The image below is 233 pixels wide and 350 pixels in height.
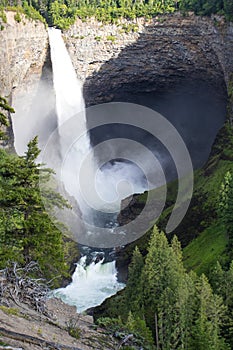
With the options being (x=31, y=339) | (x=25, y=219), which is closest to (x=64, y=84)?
(x=25, y=219)

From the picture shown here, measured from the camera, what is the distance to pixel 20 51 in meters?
66.6

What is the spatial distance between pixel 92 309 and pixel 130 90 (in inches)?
1808

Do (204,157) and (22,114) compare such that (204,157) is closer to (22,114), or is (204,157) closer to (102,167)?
(102,167)

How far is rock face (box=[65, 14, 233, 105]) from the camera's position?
72188 mm

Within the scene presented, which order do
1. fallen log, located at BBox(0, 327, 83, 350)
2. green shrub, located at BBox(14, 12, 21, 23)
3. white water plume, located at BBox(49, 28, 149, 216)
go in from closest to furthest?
fallen log, located at BBox(0, 327, 83, 350) < green shrub, located at BBox(14, 12, 21, 23) < white water plume, located at BBox(49, 28, 149, 216)

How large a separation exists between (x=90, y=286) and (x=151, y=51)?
39.9m

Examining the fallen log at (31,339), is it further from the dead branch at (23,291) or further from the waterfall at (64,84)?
the waterfall at (64,84)

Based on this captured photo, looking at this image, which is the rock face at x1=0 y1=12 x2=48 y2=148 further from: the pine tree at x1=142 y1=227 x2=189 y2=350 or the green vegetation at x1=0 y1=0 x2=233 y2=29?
the pine tree at x1=142 y1=227 x2=189 y2=350

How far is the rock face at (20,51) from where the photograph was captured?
63312mm

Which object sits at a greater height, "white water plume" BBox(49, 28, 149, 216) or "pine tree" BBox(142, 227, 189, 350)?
"white water plume" BBox(49, 28, 149, 216)

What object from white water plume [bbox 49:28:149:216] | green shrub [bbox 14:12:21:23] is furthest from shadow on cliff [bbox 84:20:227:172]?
green shrub [bbox 14:12:21:23]

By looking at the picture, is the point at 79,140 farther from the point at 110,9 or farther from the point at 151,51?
the point at 110,9

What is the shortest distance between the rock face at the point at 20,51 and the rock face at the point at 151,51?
5.41 metres

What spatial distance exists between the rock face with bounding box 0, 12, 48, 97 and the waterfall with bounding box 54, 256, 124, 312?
83.7 ft
